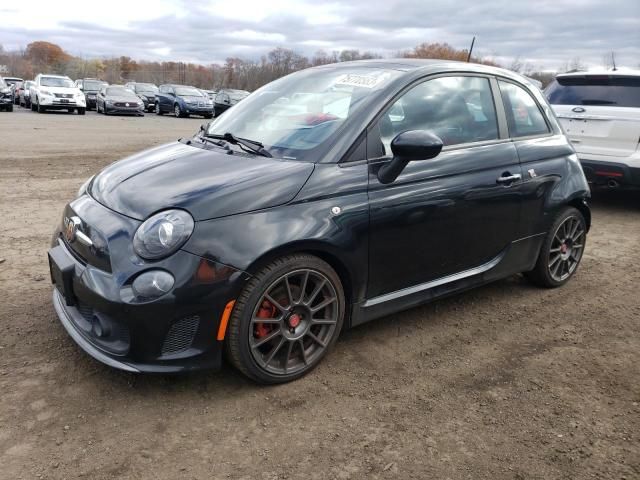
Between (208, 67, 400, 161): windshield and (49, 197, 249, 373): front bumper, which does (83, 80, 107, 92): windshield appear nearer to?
(208, 67, 400, 161): windshield

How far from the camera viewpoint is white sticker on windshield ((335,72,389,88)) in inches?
135

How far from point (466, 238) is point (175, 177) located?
189 cm

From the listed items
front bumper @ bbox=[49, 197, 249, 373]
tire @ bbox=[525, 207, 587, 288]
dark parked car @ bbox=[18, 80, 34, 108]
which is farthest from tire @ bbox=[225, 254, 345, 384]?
dark parked car @ bbox=[18, 80, 34, 108]

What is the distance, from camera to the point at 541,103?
171 inches

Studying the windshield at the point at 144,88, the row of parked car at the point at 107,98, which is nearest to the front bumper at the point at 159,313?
the row of parked car at the point at 107,98

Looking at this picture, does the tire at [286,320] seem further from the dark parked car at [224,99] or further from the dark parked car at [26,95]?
the dark parked car at [26,95]

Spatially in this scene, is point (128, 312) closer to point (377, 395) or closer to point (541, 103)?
point (377, 395)

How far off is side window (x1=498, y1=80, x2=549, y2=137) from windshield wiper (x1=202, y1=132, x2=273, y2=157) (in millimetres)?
1849

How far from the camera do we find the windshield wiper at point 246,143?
3.25 m

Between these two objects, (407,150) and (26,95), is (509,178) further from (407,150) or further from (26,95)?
(26,95)

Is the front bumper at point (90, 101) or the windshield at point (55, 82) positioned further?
the front bumper at point (90, 101)

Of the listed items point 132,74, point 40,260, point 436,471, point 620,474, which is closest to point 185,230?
point 436,471

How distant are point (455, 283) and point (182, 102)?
2657 centimetres

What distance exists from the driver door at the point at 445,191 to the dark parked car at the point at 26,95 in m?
27.3
